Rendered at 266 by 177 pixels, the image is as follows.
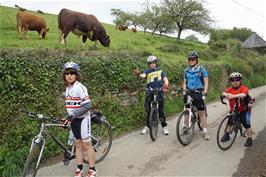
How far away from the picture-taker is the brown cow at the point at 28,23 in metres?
16.4

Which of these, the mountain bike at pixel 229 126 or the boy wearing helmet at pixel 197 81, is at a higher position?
the boy wearing helmet at pixel 197 81

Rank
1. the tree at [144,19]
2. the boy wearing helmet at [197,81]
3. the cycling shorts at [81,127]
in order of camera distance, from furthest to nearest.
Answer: the tree at [144,19] < the boy wearing helmet at [197,81] < the cycling shorts at [81,127]

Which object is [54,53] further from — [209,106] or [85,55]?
[209,106]

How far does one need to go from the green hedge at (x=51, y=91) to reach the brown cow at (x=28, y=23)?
7.68 m

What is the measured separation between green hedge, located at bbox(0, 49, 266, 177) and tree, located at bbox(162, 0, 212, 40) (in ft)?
88.6

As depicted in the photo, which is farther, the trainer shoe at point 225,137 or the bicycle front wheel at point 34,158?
the trainer shoe at point 225,137

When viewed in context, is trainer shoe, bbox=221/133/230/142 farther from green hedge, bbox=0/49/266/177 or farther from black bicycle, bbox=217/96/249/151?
green hedge, bbox=0/49/266/177

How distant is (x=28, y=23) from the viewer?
54.7ft

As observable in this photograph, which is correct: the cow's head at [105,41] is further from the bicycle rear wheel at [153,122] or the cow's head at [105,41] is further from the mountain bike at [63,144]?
the mountain bike at [63,144]

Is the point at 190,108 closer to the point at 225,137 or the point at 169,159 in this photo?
the point at 225,137

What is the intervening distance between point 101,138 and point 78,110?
1.46 metres

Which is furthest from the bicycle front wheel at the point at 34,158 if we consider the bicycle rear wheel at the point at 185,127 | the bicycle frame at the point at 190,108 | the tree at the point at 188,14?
the tree at the point at 188,14

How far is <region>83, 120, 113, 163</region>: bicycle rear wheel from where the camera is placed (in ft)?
20.6

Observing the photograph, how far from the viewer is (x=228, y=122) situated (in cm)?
741
